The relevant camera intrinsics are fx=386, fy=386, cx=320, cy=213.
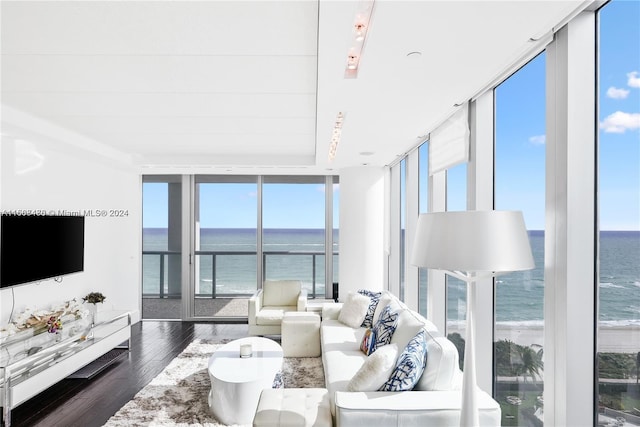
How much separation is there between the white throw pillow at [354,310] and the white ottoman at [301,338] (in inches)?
13.6

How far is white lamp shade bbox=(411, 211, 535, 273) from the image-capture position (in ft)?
5.64

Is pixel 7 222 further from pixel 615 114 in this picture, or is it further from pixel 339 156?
pixel 615 114

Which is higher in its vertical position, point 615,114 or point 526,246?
point 615,114

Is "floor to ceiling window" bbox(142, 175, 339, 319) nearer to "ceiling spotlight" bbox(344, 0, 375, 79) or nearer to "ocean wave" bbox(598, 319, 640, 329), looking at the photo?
"ceiling spotlight" bbox(344, 0, 375, 79)

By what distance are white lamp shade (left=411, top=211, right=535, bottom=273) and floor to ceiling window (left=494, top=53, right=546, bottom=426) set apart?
45 centimetres

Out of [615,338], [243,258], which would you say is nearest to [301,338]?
[243,258]

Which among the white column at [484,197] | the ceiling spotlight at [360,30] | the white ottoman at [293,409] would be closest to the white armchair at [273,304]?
the white ottoman at [293,409]

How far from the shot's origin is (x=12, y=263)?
3.68 metres

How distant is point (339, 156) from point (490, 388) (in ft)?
10.5

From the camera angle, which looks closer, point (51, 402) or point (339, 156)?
point (51, 402)

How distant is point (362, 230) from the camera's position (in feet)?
19.4

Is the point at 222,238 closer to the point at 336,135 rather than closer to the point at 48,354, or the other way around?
the point at 48,354

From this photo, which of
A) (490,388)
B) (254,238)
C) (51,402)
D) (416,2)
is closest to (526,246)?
(416,2)

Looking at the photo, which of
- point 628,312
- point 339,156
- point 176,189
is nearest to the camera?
point 628,312
